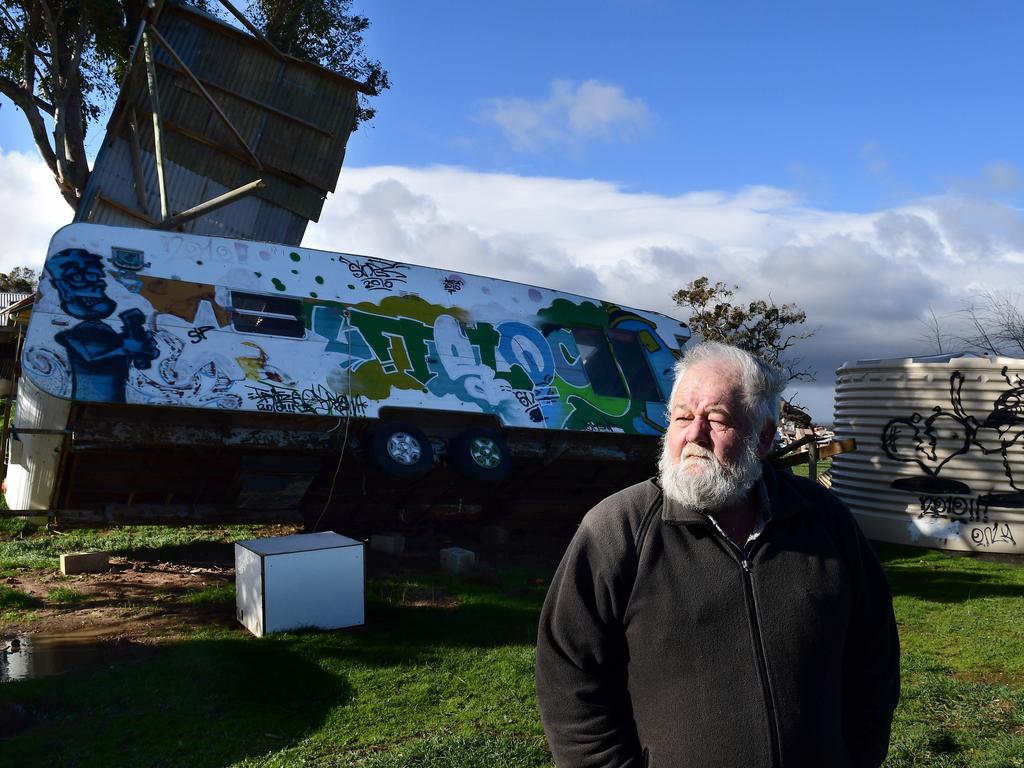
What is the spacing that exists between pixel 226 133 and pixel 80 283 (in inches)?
368

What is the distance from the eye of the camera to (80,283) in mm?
9477

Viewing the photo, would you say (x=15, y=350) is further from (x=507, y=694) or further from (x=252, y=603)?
(x=507, y=694)

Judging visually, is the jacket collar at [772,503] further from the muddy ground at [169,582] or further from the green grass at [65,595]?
the green grass at [65,595]

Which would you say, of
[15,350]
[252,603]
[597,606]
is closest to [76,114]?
[15,350]

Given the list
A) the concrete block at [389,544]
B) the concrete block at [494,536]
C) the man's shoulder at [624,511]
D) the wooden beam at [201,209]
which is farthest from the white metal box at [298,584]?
the wooden beam at [201,209]

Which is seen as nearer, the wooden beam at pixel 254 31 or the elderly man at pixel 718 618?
the elderly man at pixel 718 618

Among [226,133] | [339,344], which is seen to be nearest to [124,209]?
[226,133]

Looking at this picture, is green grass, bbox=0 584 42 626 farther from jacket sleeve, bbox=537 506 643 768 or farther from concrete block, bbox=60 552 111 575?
jacket sleeve, bbox=537 506 643 768

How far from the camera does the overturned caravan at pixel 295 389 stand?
30.7 ft

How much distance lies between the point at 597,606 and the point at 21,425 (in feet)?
A: 29.6

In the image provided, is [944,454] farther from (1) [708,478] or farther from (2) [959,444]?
(1) [708,478]

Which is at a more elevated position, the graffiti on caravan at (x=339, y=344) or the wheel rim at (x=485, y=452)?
the graffiti on caravan at (x=339, y=344)

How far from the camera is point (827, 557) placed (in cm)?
269

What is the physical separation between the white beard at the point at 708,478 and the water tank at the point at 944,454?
481 inches
